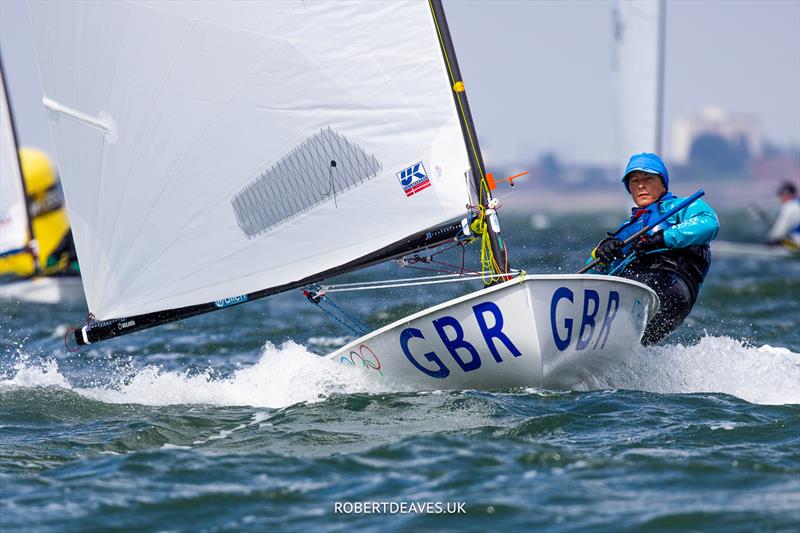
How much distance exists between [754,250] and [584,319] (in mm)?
14498

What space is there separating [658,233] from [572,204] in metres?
130

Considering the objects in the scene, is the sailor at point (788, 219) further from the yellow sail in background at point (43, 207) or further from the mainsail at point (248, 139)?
the mainsail at point (248, 139)

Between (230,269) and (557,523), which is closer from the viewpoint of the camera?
(557,523)

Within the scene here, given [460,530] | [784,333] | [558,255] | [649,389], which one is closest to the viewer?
[460,530]

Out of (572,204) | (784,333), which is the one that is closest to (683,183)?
(572,204)

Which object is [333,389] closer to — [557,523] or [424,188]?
[424,188]

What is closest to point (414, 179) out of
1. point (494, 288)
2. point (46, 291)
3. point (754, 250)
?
point (494, 288)

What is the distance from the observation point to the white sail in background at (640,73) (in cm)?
1833

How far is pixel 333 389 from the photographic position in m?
6.81

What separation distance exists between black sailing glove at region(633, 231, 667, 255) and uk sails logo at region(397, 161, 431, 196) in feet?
5.12

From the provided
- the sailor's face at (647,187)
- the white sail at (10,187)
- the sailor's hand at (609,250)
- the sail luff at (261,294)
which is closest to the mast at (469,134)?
the sail luff at (261,294)

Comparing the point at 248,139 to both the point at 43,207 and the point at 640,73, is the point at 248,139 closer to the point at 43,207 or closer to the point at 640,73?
the point at 640,73

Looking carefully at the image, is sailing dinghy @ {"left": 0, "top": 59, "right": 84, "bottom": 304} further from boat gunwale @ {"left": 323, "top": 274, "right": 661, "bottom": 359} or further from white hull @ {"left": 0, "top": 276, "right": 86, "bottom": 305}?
boat gunwale @ {"left": 323, "top": 274, "right": 661, "bottom": 359}

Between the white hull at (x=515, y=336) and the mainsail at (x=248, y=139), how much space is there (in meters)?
0.60
